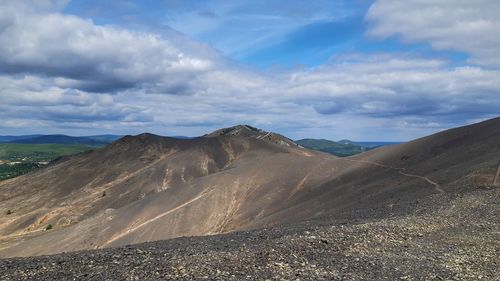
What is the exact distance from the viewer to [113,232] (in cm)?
4744

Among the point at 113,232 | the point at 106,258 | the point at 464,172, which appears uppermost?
the point at 464,172

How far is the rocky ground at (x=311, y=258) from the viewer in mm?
13352

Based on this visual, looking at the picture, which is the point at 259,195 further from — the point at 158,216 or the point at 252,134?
the point at 252,134

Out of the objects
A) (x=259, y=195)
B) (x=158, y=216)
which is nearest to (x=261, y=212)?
(x=259, y=195)

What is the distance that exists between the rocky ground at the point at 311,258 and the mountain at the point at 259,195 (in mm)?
5397

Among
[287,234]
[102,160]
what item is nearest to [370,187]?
[287,234]

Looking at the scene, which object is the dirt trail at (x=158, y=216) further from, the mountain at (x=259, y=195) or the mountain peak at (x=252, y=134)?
the mountain peak at (x=252, y=134)

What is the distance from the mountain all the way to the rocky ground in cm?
540

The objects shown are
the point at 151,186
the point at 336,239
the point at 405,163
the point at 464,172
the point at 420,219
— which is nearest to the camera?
the point at 336,239

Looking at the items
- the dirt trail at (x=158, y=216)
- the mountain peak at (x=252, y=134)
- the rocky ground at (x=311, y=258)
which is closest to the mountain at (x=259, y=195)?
the dirt trail at (x=158, y=216)

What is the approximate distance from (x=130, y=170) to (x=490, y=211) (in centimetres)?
8089

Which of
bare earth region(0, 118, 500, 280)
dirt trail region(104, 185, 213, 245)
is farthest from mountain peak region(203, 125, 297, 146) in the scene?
dirt trail region(104, 185, 213, 245)

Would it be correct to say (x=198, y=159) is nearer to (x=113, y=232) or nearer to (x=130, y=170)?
(x=130, y=170)

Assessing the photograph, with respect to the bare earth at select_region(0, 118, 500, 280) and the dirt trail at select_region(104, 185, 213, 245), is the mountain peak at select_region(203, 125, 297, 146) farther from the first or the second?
the dirt trail at select_region(104, 185, 213, 245)
